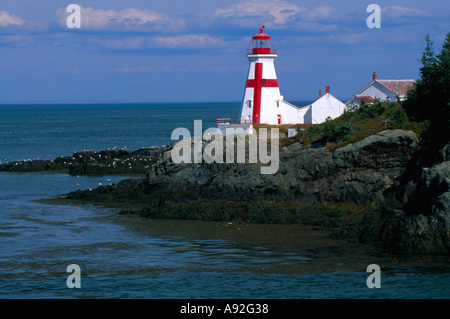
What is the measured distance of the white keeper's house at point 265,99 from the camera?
49000mm

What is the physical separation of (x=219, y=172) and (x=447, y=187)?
44.1ft

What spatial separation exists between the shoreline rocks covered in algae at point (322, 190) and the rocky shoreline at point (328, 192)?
0.15 feet

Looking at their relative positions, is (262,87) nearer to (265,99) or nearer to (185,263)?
(265,99)

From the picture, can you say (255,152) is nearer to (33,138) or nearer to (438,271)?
(438,271)

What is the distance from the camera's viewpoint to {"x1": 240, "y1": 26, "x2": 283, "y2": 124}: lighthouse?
4897 cm

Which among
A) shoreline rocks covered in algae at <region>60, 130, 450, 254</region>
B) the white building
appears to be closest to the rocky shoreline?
shoreline rocks covered in algae at <region>60, 130, 450, 254</region>

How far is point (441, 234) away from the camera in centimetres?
2234

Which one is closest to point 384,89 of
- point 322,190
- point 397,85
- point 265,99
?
point 397,85

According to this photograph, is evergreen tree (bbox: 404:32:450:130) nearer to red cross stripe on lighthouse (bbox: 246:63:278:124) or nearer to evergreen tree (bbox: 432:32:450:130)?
evergreen tree (bbox: 432:32:450:130)

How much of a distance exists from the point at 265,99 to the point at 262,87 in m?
0.93

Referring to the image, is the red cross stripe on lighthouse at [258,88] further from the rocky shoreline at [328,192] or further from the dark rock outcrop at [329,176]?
the dark rock outcrop at [329,176]

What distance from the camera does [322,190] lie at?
30.8 meters

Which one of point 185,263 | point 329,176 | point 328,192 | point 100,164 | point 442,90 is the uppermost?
point 442,90
